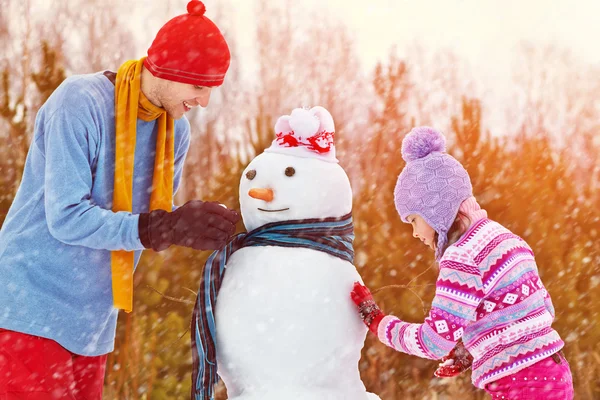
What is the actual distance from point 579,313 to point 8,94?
3.76m

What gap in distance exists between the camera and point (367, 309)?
2125mm

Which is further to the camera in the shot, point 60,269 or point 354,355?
point 354,355

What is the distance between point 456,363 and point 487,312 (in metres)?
0.39

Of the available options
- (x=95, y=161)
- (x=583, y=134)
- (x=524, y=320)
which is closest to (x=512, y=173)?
(x=583, y=134)

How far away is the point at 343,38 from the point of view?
5559 millimetres

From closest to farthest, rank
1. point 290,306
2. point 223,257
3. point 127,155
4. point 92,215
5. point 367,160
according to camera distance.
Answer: point 92,215, point 127,155, point 290,306, point 223,257, point 367,160

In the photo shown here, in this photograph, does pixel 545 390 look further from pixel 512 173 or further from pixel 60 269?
pixel 512 173

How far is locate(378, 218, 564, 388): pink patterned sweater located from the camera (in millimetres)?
1922

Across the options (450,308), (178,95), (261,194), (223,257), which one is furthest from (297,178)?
(450,308)

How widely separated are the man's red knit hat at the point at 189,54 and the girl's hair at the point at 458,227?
853 mm

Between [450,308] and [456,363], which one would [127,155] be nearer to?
[450,308]

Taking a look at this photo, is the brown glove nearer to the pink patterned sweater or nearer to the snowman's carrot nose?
the snowman's carrot nose

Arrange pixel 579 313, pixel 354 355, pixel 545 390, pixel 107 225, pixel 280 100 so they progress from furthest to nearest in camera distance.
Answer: pixel 280 100, pixel 579 313, pixel 354 355, pixel 545 390, pixel 107 225

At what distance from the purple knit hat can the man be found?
0.56 m
